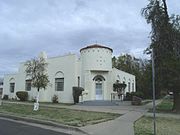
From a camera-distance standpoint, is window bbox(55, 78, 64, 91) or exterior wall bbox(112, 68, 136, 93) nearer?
window bbox(55, 78, 64, 91)

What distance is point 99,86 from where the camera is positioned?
123ft

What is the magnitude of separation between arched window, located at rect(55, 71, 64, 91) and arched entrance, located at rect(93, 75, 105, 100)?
446 centimetres

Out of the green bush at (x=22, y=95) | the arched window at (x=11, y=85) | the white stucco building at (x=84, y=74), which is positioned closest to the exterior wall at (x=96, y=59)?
the white stucco building at (x=84, y=74)

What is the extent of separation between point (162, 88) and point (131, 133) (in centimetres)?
1290

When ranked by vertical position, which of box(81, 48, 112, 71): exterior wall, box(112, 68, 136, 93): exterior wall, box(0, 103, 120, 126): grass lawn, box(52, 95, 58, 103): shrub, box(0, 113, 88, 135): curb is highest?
box(81, 48, 112, 71): exterior wall

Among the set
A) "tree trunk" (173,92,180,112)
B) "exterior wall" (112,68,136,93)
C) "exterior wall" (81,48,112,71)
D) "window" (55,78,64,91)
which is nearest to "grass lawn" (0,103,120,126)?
"tree trunk" (173,92,180,112)

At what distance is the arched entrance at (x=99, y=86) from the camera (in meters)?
37.0

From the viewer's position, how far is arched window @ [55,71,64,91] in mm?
37688

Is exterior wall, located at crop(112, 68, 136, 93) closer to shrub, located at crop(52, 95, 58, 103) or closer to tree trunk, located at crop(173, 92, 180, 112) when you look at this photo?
shrub, located at crop(52, 95, 58, 103)

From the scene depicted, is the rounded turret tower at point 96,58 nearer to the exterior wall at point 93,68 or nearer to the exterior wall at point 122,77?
the exterior wall at point 93,68

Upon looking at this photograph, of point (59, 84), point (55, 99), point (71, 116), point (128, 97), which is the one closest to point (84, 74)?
point (59, 84)

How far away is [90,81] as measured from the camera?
1433 inches

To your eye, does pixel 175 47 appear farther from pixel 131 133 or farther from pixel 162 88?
pixel 131 133

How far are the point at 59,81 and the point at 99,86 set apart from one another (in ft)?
18.2
